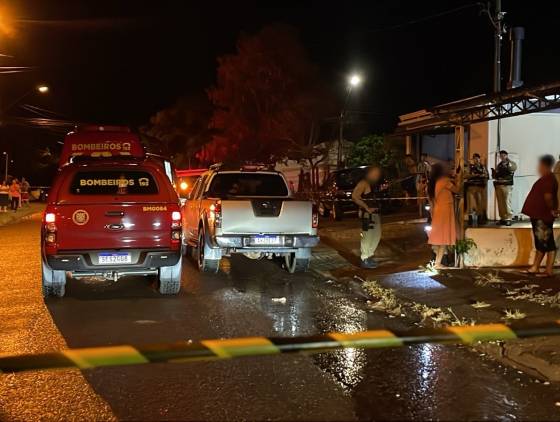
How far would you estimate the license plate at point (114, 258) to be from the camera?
816 cm

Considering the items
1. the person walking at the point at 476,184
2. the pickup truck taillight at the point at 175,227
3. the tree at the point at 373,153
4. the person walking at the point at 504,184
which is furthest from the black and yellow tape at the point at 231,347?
the tree at the point at 373,153

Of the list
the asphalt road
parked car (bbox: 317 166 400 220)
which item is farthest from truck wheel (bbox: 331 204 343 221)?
the asphalt road

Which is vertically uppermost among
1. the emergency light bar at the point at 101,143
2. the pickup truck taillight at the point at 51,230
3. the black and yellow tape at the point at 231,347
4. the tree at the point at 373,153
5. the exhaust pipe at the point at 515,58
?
the exhaust pipe at the point at 515,58

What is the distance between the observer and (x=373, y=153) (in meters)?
26.1

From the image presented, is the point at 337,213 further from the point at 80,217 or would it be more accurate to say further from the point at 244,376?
the point at 244,376

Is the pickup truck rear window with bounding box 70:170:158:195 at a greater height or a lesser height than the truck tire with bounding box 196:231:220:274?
greater

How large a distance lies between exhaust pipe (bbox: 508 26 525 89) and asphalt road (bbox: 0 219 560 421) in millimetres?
10611

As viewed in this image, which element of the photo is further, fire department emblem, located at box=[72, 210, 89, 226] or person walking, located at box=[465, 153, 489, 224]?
person walking, located at box=[465, 153, 489, 224]

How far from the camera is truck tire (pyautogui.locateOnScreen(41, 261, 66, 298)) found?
8430 mm

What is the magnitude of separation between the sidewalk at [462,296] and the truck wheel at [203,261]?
193 cm

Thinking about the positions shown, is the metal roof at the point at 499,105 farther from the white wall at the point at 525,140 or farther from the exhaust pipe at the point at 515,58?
the exhaust pipe at the point at 515,58

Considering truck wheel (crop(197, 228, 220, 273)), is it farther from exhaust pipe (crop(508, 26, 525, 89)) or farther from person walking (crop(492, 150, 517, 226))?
exhaust pipe (crop(508, 26, 525, 89))

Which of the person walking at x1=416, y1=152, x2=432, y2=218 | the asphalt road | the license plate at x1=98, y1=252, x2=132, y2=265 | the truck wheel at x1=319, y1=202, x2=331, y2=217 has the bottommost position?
the asphalt road

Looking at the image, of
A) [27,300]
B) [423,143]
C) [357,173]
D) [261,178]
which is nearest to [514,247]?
[261,178]
